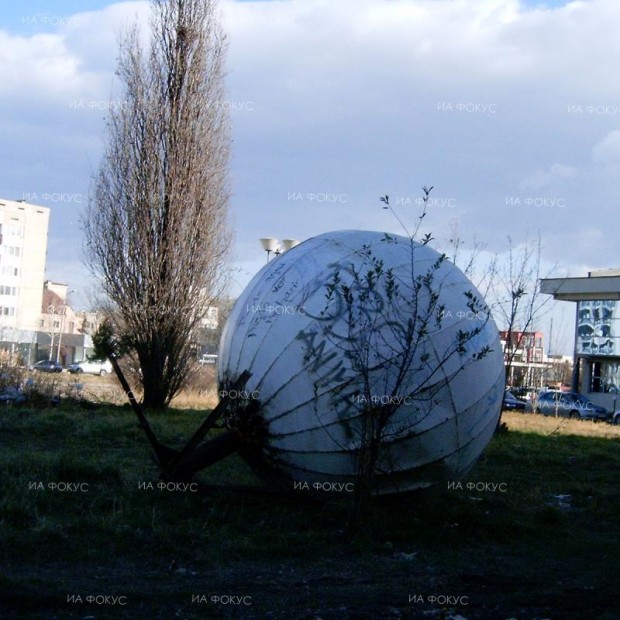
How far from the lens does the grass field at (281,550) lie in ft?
17.9

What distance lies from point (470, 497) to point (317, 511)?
2174mm

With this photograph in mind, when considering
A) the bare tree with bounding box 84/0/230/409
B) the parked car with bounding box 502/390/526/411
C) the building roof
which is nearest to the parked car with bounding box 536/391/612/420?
the parked car with bounding box 502/390/526/411

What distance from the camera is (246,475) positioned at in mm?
10125

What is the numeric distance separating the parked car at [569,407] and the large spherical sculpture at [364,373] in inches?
1321

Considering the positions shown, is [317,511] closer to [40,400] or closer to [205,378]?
[40,400]

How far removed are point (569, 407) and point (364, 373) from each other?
1411 inches

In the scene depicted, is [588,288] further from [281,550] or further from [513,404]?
[281,550]

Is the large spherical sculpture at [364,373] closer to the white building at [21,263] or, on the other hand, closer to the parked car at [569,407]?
the parked car at [569,407]

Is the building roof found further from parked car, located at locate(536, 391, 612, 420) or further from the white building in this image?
the white building

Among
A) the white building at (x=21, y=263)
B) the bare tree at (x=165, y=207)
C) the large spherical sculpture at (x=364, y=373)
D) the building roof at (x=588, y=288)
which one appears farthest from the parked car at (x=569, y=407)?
the white building at (x=21, y=263)

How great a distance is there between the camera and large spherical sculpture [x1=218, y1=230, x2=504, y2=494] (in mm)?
7348

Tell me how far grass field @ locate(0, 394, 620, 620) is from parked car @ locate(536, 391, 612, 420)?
101 ft

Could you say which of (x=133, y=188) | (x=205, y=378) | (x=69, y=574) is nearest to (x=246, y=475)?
(x=69, y=574)

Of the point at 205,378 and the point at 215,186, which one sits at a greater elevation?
the point at 215,186
